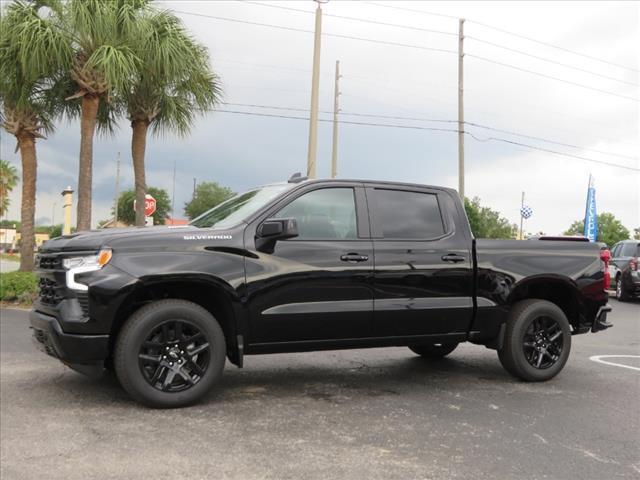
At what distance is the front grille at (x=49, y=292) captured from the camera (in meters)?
4.79

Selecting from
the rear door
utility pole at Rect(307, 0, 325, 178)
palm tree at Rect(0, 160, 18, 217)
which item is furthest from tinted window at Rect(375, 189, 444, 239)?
palm tree at Rect(0, 160, 18, 217)

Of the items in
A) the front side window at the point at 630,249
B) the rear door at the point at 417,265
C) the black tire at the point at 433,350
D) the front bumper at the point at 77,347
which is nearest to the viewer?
the front bumper at the point at 77,347

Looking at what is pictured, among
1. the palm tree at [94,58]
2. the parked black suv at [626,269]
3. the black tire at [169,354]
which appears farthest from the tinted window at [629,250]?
the black tire at [169,354]

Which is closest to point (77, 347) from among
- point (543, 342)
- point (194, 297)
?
point (194, 297)

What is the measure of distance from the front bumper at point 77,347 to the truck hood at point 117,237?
23.2 inches

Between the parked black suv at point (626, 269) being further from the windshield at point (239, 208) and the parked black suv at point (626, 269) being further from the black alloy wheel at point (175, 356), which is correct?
the black alloy wheel at point (175, 356)

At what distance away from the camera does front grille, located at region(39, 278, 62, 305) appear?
189 inches

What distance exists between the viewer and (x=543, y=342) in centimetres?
609

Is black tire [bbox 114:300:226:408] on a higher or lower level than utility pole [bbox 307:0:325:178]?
lower

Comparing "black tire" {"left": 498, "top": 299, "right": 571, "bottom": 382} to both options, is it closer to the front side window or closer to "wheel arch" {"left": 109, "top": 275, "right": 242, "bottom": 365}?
"wheel arch" {"left": 109, "top": 275, "right": 242, "bottom": 365}

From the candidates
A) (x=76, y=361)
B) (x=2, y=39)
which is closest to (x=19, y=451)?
(x=76, y=361)

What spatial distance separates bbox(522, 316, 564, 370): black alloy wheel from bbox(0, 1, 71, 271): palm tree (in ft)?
A: 35.9

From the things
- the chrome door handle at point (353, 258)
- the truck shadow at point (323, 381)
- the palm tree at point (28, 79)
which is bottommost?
the truck shadow at point (323, 381)

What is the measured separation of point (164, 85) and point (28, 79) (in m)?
2.95
